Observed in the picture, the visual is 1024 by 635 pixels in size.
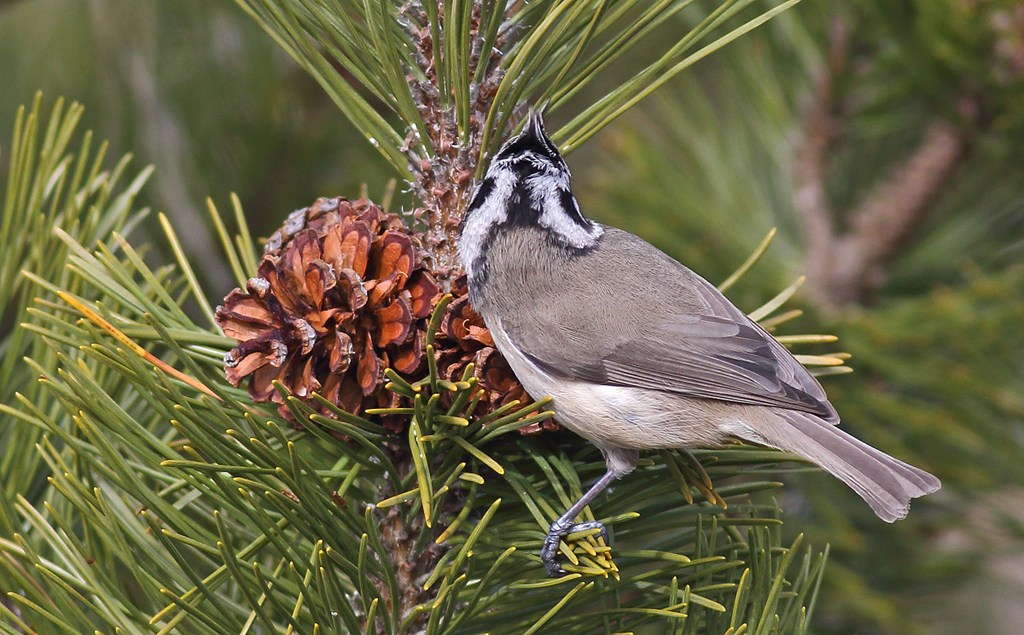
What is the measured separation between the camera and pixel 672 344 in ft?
5.40

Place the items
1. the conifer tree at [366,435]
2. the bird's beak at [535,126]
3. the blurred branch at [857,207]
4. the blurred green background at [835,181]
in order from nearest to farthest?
1. the conifer tree at [366,435]
2. the bird's beak at [535,126]
3. the blurred green background at [835,181]
4. the blurred branch at [857,207]

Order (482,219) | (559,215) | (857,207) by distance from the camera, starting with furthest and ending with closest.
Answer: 1. (857,207)
2. (559,215)
3. (482,219)

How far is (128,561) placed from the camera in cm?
111

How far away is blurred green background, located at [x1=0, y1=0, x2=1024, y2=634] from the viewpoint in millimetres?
1885

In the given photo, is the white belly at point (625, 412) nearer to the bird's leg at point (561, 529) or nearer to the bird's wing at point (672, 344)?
the bird's wing at point (672, 344)

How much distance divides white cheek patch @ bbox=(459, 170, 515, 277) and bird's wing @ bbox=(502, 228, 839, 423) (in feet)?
0.56

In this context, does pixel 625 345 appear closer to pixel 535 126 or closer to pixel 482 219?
pixel 482 219

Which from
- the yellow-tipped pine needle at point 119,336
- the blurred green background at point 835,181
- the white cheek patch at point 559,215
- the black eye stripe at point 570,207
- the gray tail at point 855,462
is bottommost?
the yellow-tipped pine needle at point 119,336

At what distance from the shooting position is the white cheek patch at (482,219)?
1368 millimetres

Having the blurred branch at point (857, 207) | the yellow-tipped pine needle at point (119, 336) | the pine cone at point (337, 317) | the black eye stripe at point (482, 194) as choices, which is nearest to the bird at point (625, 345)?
the black eye stripe at point (482, 194)

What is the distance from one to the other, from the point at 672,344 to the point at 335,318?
2.24ft

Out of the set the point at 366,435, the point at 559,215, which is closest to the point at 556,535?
the point at 366,435

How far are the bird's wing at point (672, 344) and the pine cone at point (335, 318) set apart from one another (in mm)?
325

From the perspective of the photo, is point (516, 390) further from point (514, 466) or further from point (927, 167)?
point (927, 167)
